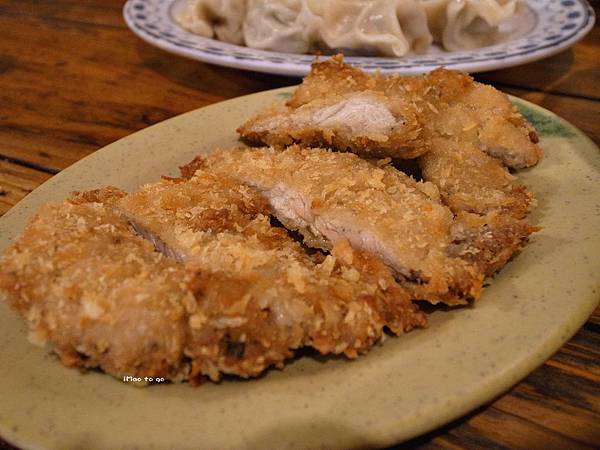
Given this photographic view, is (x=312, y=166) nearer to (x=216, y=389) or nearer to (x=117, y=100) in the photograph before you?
(x=216, y=389)

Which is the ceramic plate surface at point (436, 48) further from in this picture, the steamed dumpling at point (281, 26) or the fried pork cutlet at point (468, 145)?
the fried pork cutlet at point (468, 145)

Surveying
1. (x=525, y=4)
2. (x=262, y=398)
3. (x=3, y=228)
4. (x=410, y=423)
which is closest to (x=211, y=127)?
(x=3, y=228)

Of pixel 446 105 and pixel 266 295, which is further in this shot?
pixel 446 105

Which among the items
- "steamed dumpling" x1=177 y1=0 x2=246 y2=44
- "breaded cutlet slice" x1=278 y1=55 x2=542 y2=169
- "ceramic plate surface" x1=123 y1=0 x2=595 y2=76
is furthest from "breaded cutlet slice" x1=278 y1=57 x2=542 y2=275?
"steamed dumpling" x1=177 y1=0 x2=246 y2=44

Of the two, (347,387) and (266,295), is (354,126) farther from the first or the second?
(347,387)

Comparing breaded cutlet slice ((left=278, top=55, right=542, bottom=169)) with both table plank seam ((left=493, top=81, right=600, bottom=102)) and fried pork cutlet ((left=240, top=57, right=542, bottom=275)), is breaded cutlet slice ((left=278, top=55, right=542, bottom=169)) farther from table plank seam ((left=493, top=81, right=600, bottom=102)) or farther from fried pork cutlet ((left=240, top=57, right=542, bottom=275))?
table plank seam ((left=493, top=81, right=600, bottom=102))

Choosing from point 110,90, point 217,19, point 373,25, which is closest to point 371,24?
point 373,25
